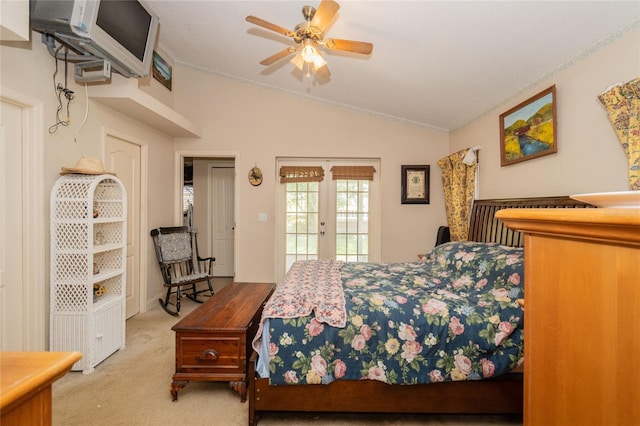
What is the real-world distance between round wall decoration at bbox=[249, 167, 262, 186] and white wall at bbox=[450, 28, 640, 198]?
3101 millimetres

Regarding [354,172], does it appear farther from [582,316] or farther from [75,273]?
[582,316]

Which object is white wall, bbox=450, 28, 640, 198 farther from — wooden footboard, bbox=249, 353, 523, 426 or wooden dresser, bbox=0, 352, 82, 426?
wooden dresser, bbox=0, 352, 82, 426

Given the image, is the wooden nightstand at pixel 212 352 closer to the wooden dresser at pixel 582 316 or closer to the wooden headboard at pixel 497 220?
the wooden dresser at pixel 582 316

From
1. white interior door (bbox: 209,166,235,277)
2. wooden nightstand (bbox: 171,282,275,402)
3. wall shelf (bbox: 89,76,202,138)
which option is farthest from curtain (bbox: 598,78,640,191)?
white interior door (bbox: 209,166,235,277)

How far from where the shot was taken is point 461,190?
12.2 ft

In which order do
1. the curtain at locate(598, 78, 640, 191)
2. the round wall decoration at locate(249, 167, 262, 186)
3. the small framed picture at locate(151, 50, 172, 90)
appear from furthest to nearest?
1. the round wall decoration at locate(249, 167, 262, 186)
2. the small framed picture at locate(151, 50, 172, 90)
3. the curtain at locate(598, 78, 640, 191)

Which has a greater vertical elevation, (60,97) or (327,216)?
(60,97)

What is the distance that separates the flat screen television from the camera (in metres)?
2.00

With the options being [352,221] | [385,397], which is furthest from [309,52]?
[352,221]

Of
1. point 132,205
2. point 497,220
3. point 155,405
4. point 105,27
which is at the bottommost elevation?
point 155,405

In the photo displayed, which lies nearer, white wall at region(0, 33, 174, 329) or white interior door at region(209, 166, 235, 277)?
white wall at region(0, 33, 174, 329)

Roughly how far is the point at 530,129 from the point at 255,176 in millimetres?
3253

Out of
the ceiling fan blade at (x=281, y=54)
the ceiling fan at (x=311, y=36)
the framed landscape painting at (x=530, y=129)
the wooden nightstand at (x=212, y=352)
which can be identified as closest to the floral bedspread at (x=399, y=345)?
the wooden nightstand at (x=212, y=352)

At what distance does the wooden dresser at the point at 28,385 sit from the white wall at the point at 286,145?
3791mm
